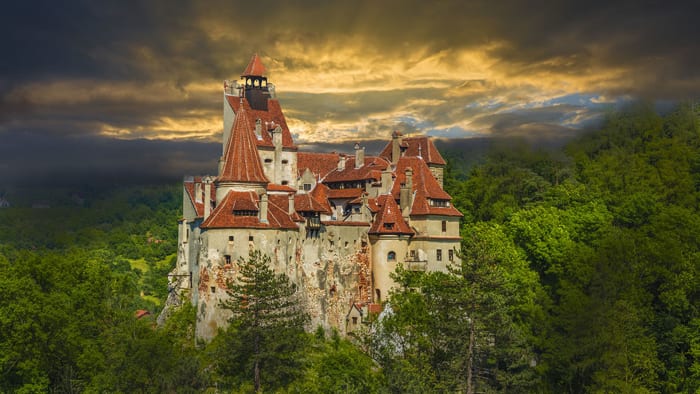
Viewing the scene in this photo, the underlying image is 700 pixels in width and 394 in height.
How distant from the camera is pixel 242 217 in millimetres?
63094

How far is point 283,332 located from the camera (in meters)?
53.5

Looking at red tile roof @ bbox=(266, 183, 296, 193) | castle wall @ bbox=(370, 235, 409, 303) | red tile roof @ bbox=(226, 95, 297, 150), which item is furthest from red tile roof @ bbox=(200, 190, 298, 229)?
red tile roof @ bbox=(226, 95, 297, 150)

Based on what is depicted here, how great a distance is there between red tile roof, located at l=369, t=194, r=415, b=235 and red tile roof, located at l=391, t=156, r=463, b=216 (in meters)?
1.92

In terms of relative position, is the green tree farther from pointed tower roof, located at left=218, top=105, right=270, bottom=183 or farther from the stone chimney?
pointed tower roof, located at left=218, top=105, right=270, bottom=183

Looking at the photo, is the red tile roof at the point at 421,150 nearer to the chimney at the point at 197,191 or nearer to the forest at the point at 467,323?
the forest at the point at 467,323

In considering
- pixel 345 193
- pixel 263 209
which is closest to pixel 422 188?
pixel 345 193

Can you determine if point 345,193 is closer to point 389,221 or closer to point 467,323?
point 389,221

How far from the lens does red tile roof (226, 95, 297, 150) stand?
Answer: 7512 cm

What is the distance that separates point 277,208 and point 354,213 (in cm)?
923

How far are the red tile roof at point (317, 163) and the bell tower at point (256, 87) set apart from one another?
640 centimetres

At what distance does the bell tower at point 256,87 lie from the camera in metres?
77.8

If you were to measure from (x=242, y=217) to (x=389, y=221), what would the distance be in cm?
1484

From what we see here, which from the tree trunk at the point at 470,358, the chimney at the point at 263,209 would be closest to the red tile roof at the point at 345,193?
the chimney at the point at 263,209

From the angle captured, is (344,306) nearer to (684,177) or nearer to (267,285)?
(267,285)
